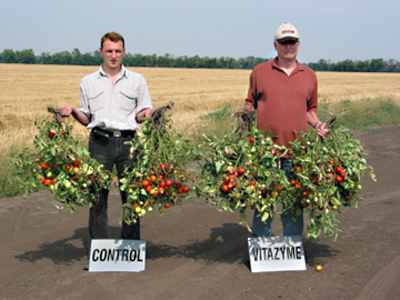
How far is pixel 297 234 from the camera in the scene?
17.0ft

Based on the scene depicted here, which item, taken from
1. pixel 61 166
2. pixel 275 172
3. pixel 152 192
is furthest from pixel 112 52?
pixel 275 172

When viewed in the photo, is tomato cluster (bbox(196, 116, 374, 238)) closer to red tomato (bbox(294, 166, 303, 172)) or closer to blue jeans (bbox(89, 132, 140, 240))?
red tomato (bbox(294, 166, 303, 172))

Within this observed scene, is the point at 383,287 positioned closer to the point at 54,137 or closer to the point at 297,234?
the point at 297,234

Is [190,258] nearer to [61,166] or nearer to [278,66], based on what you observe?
[61,166]

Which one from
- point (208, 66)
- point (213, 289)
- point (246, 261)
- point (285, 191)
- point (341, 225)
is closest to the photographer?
point (213, 289)

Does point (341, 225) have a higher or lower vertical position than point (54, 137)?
lower

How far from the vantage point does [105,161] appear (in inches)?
191

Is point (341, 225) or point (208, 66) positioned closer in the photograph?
point (341, 225)

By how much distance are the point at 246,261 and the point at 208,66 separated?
90515mm

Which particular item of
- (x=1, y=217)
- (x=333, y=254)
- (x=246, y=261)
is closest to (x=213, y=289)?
(x=246, y=261)

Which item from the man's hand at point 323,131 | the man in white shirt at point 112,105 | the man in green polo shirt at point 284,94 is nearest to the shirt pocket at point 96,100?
the man in white shirt at point 112,105

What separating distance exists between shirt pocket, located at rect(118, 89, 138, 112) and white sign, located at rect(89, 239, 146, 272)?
123 cm

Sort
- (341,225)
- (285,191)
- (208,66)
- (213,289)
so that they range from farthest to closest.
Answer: (208,66) → (341,225) → (285,191) → (213,289)

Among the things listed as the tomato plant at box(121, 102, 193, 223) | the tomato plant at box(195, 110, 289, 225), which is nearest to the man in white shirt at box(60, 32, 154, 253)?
the tomato plant at box(121, 102, 193, 223)
